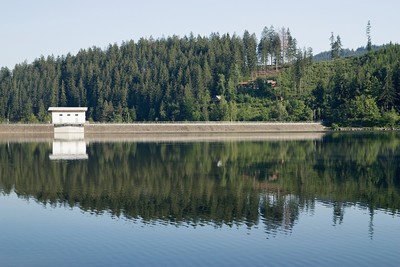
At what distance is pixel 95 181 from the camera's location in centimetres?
4719

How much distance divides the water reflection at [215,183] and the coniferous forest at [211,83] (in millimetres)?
59268

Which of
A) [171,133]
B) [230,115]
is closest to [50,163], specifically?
[171,133]

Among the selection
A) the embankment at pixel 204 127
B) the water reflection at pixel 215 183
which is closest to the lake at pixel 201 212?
the water reflection at pixel 215 183

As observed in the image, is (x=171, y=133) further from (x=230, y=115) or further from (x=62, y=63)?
(x=62, y=63)

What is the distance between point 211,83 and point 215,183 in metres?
110

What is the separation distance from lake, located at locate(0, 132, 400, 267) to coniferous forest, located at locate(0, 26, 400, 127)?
2826 inches

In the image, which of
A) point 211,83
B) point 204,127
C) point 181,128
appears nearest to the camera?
point 204,127

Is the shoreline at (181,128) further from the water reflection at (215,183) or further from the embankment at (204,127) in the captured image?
the water reflection at (215,183)

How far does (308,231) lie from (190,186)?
1609 centimetres

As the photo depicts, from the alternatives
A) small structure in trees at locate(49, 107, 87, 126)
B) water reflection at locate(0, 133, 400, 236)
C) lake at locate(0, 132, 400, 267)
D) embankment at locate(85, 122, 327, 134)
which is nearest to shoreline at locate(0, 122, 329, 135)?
embankment at locate(85, 122, 327, 134)

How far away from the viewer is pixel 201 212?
3300 centimetres

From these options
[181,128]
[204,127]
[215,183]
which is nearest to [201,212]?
[215,183]

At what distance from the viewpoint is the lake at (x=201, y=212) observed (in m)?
24.2

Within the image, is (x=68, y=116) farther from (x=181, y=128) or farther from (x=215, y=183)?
(x=215, y=183)
